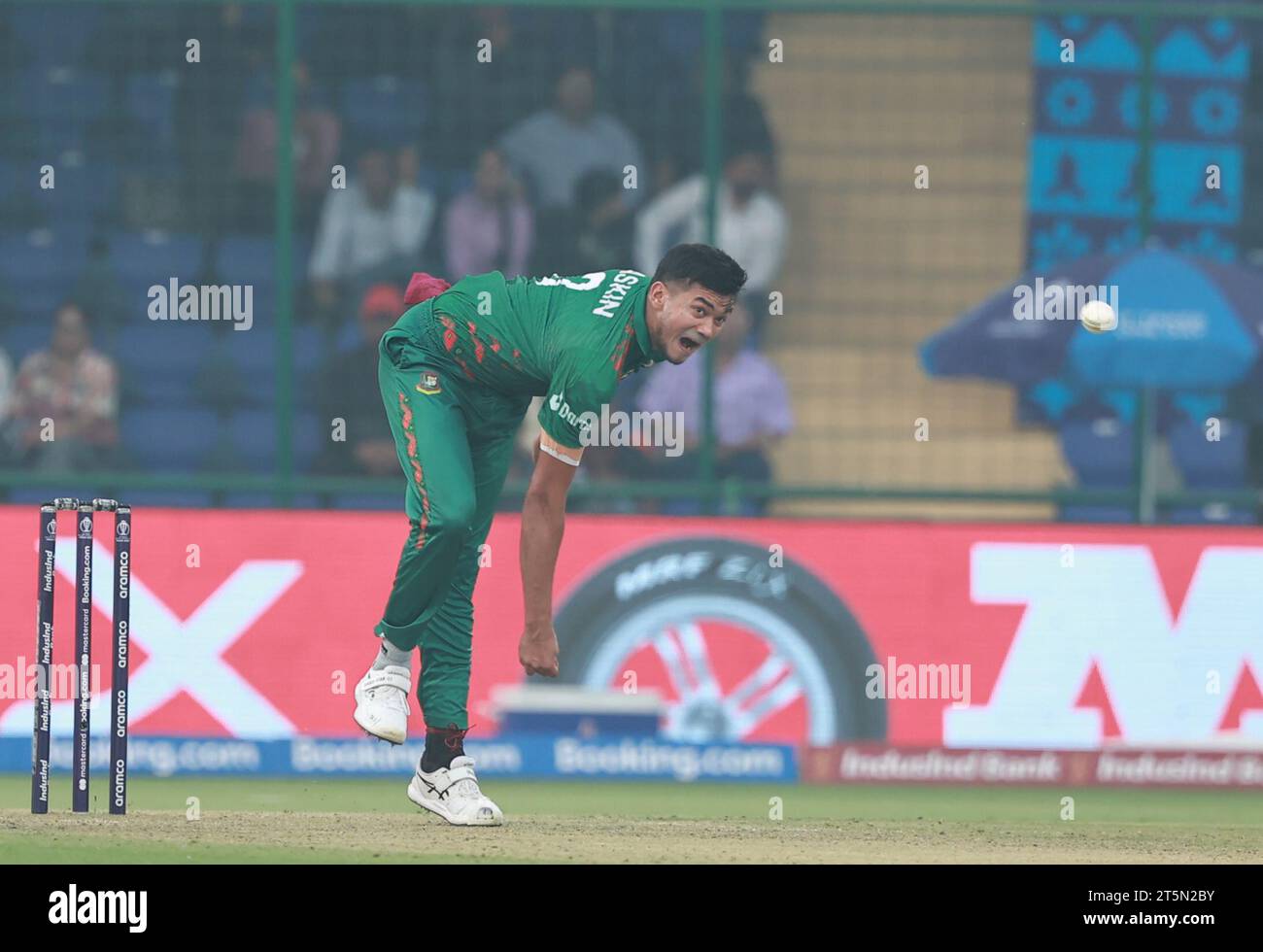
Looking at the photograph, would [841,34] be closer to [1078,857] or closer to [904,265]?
[904,265]

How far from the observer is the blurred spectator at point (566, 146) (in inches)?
512

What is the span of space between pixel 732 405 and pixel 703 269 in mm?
5233

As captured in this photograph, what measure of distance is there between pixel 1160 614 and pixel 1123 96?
10.3 feet

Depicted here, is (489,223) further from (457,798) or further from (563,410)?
(563,410)

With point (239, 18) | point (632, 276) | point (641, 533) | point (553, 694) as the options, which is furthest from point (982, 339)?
point (632, 276)

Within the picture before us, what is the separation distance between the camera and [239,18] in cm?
1287

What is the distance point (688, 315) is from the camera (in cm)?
763

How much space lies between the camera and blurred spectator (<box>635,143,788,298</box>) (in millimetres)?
12914

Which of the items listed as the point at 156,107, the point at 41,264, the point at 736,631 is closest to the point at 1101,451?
the point at 736,631

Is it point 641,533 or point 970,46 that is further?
point 970,46

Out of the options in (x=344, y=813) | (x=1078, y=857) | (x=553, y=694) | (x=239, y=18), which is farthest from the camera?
(x=239, y=18)

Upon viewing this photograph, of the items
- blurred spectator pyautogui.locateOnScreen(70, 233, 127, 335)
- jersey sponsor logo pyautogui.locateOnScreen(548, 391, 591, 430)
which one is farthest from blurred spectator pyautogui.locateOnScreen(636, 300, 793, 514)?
jersey sponsor logo pyautogui.locateOnScreen(548, 391, 591, 430)

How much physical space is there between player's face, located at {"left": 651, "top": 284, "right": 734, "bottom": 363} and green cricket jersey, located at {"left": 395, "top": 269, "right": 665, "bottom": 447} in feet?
0.26

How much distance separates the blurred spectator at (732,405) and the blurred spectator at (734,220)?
1.08ft
